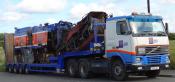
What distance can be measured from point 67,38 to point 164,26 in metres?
6.74

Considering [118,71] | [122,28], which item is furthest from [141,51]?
[118,71]

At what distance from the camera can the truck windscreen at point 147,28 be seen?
20.9m

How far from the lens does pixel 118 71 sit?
850 inches

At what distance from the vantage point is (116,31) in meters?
21.6

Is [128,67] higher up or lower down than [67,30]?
lower down

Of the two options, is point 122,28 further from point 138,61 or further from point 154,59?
point 154,59

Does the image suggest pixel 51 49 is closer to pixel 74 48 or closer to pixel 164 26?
pixel 74 48

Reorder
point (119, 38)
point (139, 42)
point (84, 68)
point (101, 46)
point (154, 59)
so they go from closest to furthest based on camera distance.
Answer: point (139, 42) → point (154, 59) → point (119, 38) → point (101, 46) → point (84, 68)

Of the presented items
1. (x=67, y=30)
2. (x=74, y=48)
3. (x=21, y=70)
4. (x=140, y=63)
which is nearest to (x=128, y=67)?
(x=140, y=63)

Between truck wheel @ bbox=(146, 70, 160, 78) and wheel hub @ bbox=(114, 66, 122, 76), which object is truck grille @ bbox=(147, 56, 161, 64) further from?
wheel hub @ bbox=(114, 66, 122, 76)

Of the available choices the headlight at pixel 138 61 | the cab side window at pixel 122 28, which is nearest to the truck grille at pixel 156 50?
the headlight at pixel 138 61

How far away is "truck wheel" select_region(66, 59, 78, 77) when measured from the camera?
2522cm

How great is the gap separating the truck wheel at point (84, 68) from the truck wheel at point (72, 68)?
0.50m

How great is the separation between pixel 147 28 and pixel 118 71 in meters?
2.40
